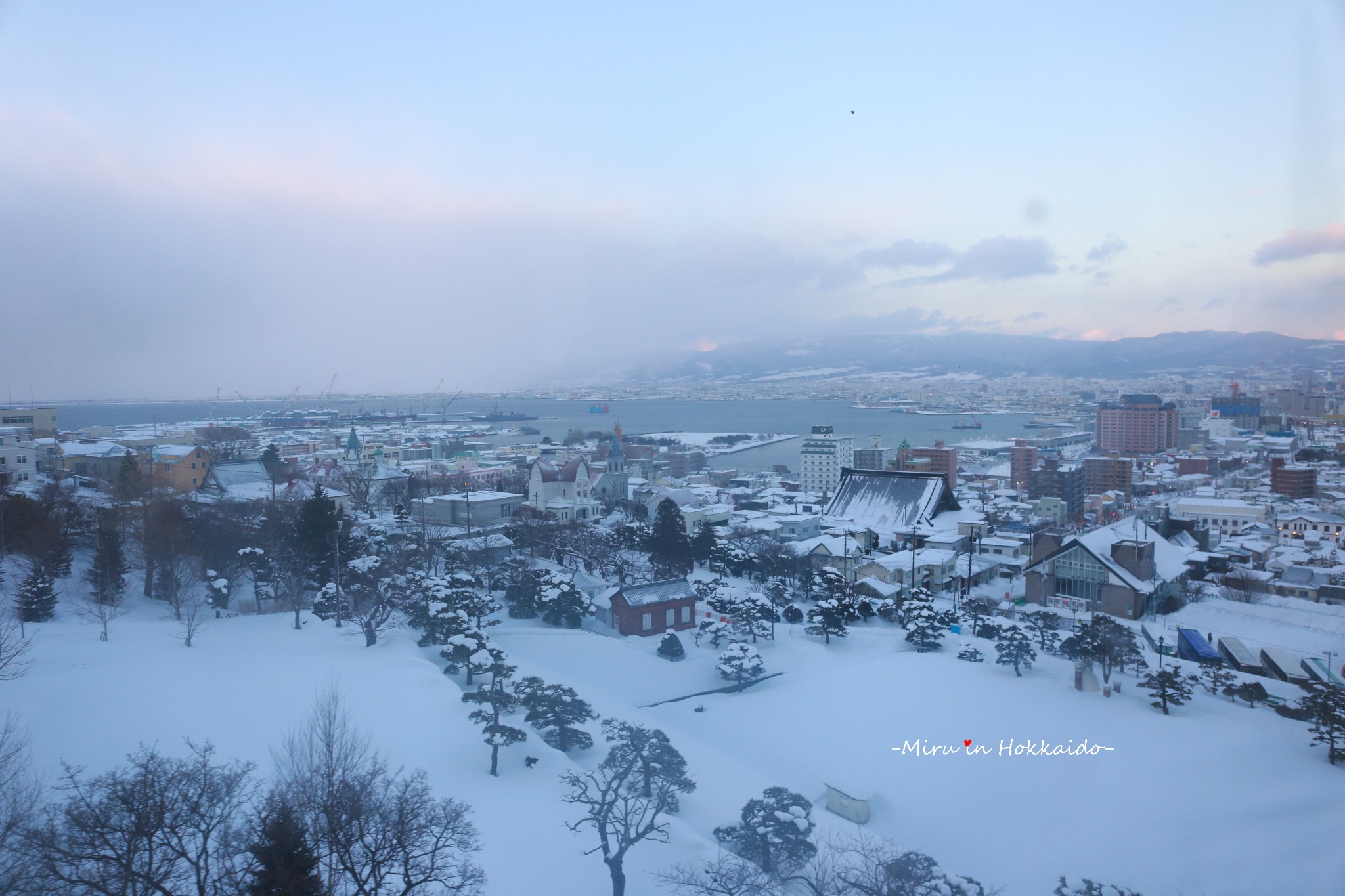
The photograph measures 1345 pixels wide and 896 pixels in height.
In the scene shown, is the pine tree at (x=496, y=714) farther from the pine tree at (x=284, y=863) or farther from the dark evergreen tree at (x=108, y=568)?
the dark evergreen tree at (x=108, y=568)

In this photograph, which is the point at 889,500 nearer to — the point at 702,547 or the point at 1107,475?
the point at 702,547

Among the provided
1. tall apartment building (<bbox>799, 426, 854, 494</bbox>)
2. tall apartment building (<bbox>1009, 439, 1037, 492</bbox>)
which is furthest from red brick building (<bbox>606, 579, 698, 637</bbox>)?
tall apartment building (<bbox>1009, 439, 1037, 492</bbox>)

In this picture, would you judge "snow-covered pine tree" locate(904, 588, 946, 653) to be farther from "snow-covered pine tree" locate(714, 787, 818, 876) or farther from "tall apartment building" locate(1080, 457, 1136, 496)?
"tall apartment building" locate(1080, 457, 1136, 496)

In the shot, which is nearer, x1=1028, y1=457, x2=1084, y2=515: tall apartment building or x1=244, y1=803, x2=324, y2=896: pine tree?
x1=244, y1=803, x2=324, y2=896: pine tree

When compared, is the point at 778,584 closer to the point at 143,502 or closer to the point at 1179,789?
the point at 1179,789

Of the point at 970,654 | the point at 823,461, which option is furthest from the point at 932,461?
the point at 970,654

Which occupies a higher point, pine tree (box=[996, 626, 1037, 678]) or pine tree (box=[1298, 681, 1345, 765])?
pine tree (box=[1298, 681, 1345, 765])

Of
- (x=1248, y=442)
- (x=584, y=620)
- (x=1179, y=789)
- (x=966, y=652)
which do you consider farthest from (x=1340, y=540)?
(x=1248, y=442)
